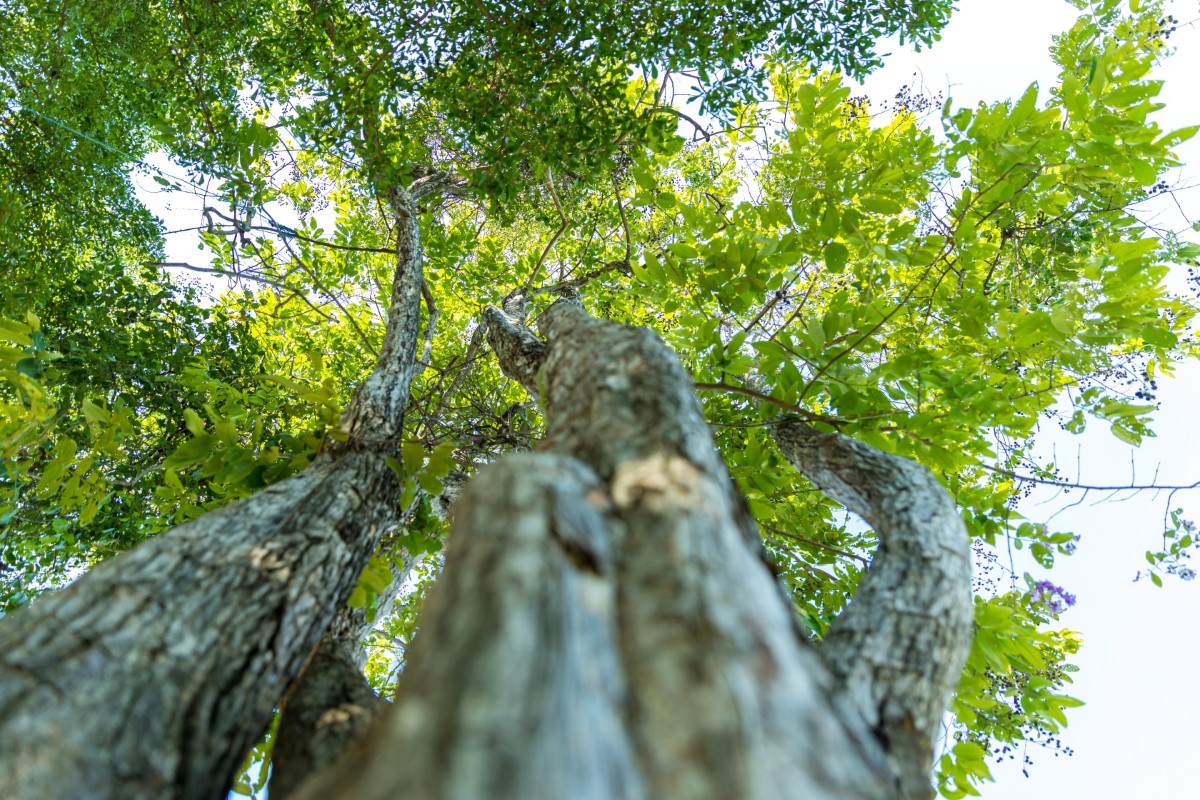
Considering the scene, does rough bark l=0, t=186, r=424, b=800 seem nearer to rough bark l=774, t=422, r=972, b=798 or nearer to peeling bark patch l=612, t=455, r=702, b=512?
peeling bark patch l=612, t=455, r=702, b=512

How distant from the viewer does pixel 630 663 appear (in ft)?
2.72

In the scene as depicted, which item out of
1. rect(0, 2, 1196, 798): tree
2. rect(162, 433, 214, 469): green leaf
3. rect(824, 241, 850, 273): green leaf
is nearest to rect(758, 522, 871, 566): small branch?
rect(0, 2, 1196, 798): tree

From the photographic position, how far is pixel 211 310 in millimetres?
4969

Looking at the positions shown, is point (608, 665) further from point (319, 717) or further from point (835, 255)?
point (835, 255)

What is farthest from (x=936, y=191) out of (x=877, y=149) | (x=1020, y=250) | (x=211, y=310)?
(x=211, y=310)

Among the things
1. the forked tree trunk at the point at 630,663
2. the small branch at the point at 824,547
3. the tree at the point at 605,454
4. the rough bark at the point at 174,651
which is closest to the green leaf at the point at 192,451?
the tree at the point at 605,454

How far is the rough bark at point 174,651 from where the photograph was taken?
103cm

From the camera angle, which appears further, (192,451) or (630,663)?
(192,451)

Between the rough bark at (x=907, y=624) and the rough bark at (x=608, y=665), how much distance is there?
91 mm

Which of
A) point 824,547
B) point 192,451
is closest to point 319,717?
point 192,451

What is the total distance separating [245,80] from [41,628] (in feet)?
20.3

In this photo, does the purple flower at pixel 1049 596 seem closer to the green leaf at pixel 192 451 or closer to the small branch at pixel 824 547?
the small branch at pixel 824 547

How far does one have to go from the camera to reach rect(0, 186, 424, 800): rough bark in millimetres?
1030

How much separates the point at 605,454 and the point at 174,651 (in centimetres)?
97
